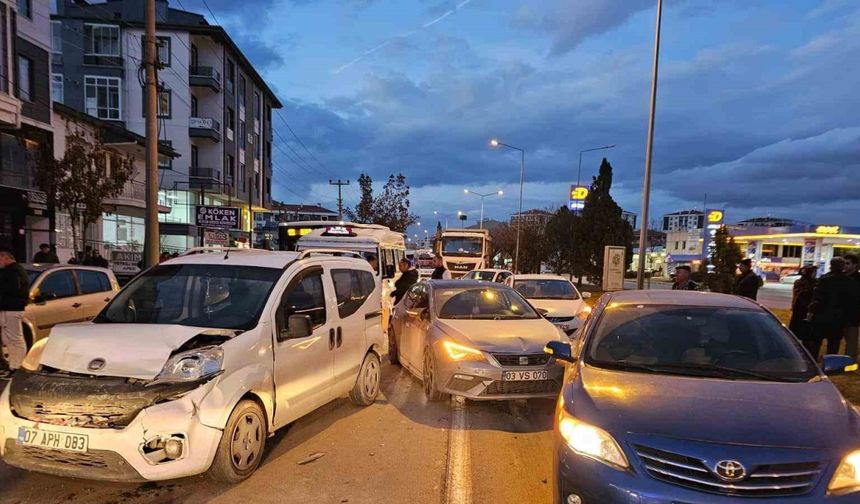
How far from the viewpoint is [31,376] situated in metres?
3.81

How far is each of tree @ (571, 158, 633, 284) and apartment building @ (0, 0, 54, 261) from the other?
90.9 feet

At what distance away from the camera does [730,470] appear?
8.57 feet

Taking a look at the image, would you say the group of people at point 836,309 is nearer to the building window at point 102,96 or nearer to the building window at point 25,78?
the building window at point 25,78

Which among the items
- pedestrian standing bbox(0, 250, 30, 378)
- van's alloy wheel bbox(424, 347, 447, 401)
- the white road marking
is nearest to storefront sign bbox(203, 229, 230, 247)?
pedestrian standing bbox(0, 250, 30, 378)

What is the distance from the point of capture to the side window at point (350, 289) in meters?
5.81

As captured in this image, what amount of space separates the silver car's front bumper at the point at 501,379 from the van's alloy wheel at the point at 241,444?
2292mm

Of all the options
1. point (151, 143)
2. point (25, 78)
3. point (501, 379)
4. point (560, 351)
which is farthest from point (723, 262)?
point (25, 78)

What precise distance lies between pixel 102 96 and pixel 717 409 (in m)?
44.0

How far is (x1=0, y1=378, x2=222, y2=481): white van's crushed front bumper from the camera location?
3.46 metres

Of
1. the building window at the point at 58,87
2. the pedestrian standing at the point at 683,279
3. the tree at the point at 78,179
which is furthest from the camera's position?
the building window at the point at 58,87

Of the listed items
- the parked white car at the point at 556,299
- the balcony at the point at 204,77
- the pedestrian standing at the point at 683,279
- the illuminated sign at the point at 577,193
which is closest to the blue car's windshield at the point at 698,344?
the pedestrian standing at the point at 683,279

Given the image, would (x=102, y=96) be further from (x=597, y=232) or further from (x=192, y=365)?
(x=192, y=365)

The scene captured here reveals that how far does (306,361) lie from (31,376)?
206 centimetres

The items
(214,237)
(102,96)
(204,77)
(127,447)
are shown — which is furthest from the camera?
(204,77)
